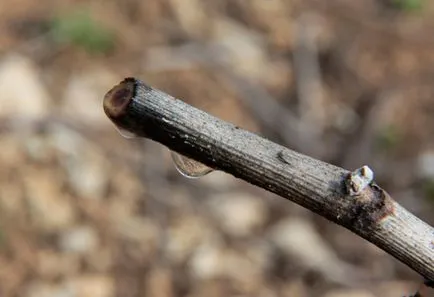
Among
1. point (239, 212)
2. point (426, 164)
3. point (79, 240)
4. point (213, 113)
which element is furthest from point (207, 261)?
point (426, 164)

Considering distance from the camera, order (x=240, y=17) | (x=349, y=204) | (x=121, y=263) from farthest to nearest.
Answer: (x=240, y=17), (x=121, y=263), (x=349, y=204)

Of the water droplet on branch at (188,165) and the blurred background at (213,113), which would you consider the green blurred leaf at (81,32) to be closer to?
the blurred background at (213,113)

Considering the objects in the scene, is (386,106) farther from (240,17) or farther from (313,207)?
(313,207)

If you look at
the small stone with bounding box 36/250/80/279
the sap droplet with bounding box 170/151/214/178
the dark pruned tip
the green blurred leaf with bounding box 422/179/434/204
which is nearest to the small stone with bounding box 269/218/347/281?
the green blurred leaf with bounding box 422/179/434/204

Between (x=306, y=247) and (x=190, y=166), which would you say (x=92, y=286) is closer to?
(x=306, y=247)

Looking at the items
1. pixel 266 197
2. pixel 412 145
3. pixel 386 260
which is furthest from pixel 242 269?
pixel 412 145

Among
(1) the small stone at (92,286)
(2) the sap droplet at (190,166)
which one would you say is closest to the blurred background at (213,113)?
(1) the small stone at (92,286)
